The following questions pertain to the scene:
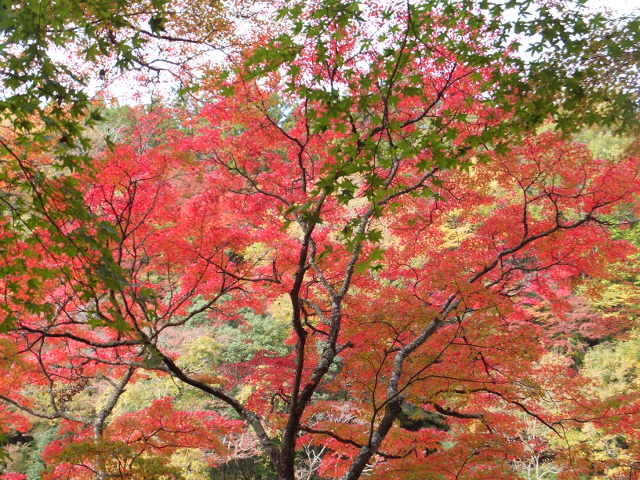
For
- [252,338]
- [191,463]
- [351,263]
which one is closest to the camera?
[351,263]

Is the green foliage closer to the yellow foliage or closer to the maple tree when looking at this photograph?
the yellow foliage

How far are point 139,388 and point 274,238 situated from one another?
7102 mm

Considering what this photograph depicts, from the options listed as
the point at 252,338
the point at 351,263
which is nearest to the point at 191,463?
the point at 252,338

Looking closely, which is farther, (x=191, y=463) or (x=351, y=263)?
(x=191, y=463)

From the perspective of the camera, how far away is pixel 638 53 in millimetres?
3191

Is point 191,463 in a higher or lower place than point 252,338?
lower

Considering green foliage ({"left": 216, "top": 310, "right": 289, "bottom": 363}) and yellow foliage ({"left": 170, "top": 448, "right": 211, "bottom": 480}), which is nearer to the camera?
Answer: yellow foliage ({"left": 170, "top": 448, "right": 211, "bottom": 480})

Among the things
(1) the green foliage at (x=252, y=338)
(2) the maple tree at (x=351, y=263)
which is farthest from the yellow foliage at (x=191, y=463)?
(2) the maple tree at (x=351, y=263)

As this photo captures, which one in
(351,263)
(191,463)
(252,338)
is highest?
(252,338)

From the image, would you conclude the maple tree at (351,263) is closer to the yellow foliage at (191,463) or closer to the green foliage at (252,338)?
the yellow foliage at (191,463)

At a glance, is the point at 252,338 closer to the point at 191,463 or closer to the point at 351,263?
the point at 191,463

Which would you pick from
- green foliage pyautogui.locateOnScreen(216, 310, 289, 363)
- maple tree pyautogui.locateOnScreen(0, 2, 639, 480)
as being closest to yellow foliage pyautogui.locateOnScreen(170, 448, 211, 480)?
green foliage pyautogui.locateOnScreen(216, 310, 289, 363)

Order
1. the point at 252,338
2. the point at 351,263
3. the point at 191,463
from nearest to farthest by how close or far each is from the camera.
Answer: the point at 351,263, the point at 191,463, the point at 252,338

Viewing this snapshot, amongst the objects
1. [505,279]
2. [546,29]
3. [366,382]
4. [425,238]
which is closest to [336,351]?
[366,382]
